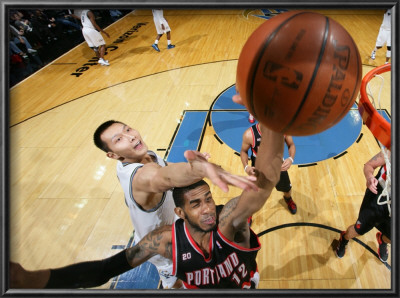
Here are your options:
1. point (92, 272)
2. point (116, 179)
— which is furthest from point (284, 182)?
point (116, 179)

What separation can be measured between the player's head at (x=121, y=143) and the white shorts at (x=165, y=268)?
80cm

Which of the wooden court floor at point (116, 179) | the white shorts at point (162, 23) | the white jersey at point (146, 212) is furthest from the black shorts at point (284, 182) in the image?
the white shorts at point (162, 23)

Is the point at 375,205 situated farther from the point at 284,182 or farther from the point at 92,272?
the point at 92,272

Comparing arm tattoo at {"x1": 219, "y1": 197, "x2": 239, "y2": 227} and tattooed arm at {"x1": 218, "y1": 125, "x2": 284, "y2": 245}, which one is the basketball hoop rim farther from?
arm tattoo at {"x1": 219, "y1": 197, "x2": 239, "y2": 227}

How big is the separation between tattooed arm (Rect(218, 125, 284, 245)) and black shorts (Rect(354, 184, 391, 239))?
125 cm

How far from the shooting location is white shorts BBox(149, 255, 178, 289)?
2.06 metres

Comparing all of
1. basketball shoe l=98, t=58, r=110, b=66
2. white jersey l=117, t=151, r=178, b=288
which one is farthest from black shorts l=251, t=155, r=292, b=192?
basketball shoe l=98, t=58, r=110, b=66

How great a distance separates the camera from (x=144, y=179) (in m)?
1.67

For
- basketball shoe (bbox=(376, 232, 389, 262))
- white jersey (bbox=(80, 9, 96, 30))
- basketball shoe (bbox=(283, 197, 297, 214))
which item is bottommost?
basketball shoe (bbox=(376, 232, 389, 262))

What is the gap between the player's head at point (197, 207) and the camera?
1.74m

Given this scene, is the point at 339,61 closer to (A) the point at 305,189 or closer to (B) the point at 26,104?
(A) the point at 305,189

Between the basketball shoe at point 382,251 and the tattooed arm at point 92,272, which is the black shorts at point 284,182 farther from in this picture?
the tattooed arm at point 92,272

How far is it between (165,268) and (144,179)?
93cm

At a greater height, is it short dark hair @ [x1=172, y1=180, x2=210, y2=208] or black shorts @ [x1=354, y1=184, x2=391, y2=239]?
short dark hair @ [x1=172, y1=180, x2=210, y2=208]
